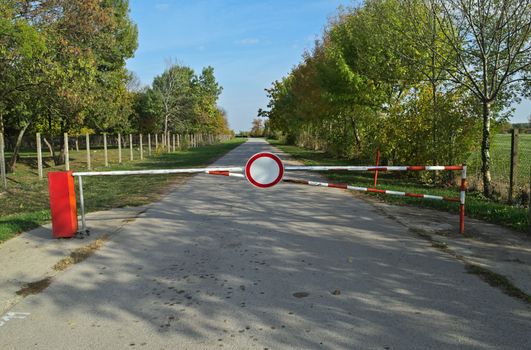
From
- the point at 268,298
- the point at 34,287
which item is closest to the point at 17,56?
the point at 34,287

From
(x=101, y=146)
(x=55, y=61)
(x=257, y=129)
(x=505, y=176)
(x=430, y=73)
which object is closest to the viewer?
(x=505, y=176)

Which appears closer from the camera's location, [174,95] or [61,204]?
[61,204]

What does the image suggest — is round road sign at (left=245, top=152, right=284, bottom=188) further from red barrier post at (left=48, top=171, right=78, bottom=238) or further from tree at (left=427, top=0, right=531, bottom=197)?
tree at (left=427, top=0, right=531, bottom=197)

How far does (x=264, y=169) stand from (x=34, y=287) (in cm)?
351

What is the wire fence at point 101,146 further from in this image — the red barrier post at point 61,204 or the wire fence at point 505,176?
the wire fence at point 505,176

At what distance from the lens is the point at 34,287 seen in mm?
4621

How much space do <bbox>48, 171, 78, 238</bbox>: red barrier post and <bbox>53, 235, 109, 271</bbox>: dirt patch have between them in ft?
1.81

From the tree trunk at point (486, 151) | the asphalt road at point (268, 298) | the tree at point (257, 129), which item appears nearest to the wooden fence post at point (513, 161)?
the tree trunk at point (486, 151)

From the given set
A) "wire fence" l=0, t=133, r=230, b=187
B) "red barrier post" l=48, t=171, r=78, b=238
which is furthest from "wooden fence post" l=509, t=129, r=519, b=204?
"wire fence" l=0, t=133, r=230, b=187

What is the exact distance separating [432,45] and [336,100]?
333 inches

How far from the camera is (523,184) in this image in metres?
10.6

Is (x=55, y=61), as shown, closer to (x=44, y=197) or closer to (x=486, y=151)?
(x=44, y=197)

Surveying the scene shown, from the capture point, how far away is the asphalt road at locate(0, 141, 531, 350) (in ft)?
11.1

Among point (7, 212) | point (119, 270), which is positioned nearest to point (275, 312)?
point (119, 270)
